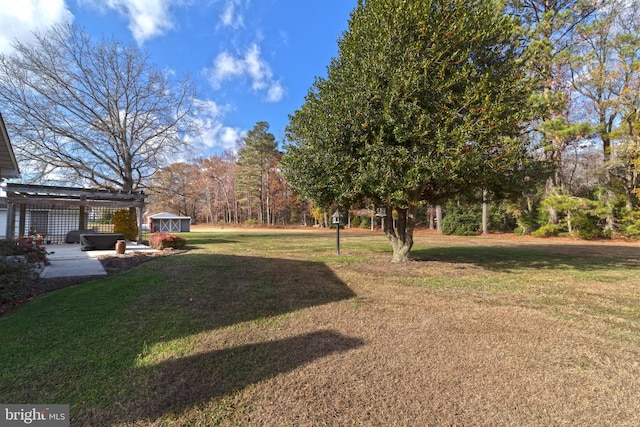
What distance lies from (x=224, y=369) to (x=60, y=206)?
62.2 ft

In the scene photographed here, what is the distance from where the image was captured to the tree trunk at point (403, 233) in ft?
27.2

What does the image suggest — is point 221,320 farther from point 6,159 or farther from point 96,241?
point 96,241

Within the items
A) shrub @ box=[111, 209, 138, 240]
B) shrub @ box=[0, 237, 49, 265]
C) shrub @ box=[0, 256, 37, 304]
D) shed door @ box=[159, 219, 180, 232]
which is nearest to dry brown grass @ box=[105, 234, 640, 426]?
shrub @ box=[0, 256, 37, 304]

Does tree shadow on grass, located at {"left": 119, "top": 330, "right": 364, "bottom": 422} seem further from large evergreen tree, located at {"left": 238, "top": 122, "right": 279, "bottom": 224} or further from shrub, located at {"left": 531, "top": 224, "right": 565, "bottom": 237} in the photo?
large evergreen tree, located at {"left": 238, "top": 122, "right": 279, "bottom": 224}

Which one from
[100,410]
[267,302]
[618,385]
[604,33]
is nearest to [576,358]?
[618,385]

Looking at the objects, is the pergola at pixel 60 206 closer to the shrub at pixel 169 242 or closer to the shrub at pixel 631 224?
the shrub at pixel 169 242

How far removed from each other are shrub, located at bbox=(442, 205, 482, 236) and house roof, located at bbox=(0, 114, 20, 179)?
2472 cm

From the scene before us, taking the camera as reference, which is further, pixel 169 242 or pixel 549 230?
pixel 549 230

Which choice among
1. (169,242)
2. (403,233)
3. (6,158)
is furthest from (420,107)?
(169,242)

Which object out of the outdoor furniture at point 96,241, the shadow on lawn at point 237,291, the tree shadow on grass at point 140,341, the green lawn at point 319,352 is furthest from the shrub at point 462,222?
the outdoor furniture at point 96,241

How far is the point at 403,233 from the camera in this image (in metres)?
8.44

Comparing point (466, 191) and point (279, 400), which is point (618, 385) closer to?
point (279, 400)

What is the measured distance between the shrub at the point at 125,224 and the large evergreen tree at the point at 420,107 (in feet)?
43.1

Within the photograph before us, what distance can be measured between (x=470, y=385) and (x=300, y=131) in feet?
22.2
